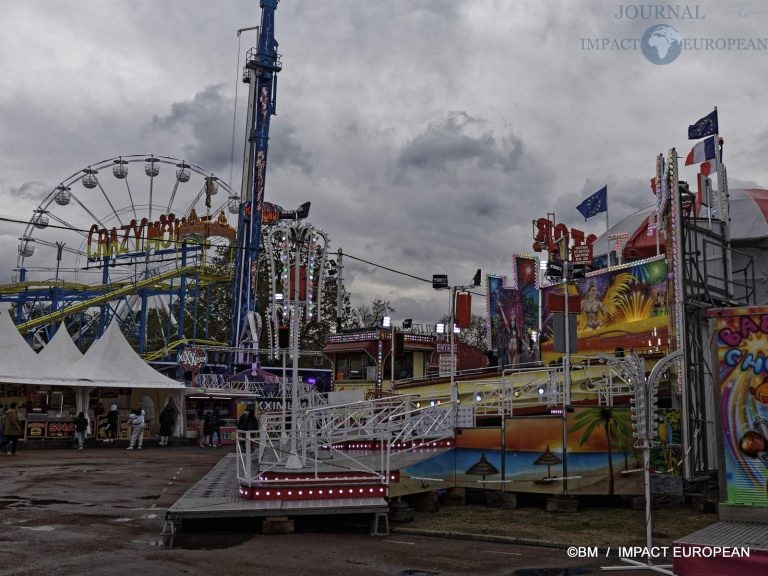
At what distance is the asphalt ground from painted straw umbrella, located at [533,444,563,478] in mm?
3953

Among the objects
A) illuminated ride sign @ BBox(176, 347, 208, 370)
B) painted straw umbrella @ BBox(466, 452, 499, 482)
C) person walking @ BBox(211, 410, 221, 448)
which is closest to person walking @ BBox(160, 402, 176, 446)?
person walking @ BBox(211, 410, 221, 448)

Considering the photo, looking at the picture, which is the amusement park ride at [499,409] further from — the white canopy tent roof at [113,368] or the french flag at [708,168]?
the white canopy tent roof at [113,368]

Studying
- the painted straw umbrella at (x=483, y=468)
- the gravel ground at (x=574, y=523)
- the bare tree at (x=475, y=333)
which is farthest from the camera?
the bare tree at (x=475, y=333)

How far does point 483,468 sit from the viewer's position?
51.1 ft

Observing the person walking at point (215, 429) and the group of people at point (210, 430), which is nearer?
the group of people at point (210, 430)

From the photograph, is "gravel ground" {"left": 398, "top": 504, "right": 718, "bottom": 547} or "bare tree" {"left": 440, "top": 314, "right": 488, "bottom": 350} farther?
"bare tree" {"left": 440, "top": 314, "right": 488, "bottom": 350}

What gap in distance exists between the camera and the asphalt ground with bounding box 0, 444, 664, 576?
8859 mm

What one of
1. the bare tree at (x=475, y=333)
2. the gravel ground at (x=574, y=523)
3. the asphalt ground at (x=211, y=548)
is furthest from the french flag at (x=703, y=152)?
the bare tree at (x=475, y=333)

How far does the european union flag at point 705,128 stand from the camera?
17906mm

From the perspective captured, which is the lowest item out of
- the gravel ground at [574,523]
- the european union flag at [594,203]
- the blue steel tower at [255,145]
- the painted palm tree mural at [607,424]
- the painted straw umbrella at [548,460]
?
the gravel ground at [574,523]

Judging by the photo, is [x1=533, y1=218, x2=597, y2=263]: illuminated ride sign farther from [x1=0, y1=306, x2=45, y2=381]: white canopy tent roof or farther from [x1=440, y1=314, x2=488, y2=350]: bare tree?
[x1=440, y1=314, x2=488, y2=350]: bare tree

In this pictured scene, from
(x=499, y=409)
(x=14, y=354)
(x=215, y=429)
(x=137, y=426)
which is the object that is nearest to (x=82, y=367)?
(x=14, y=354)

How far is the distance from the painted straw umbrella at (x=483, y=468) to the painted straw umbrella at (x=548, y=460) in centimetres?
92

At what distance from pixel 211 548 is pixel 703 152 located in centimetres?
1435
